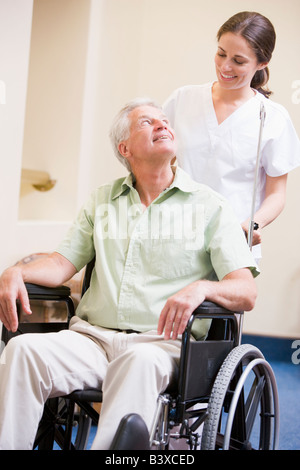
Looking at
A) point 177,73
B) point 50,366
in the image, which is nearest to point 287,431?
point 50,366

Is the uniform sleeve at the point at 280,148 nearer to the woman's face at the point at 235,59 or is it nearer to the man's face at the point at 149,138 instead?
the woman's face at the point at 235,59

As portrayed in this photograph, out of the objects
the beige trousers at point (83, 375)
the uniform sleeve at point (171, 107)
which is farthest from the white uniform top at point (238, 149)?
the beige trousers at point (83, 375)

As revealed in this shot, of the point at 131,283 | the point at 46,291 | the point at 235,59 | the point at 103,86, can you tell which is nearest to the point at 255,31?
the point at 235,59

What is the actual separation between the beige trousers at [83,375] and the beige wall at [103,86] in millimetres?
1092

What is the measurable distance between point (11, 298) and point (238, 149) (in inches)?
39.3

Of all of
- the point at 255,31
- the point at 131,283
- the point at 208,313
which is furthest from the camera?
the point at 255,31

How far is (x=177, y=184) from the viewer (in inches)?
80.7

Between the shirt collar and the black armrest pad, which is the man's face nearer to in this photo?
the shirt collar

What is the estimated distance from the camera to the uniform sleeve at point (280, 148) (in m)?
2.36

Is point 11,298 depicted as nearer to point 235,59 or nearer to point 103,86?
point 235,59

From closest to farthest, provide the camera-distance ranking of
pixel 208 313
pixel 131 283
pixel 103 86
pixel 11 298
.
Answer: pixel 208 313
pixel 11 298
pixel 131 283
pixel 103 86

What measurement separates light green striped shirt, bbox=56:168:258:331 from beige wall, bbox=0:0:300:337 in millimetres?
841

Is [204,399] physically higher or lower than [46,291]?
lower
